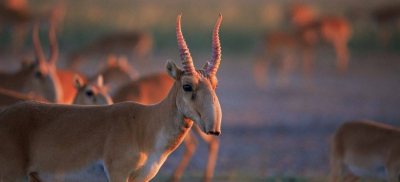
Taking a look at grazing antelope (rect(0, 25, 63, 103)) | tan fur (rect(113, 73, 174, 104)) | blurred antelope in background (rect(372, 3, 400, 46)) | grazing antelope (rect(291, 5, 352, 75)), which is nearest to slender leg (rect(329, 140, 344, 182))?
tan fur (rect(113, 73, 174, 104))

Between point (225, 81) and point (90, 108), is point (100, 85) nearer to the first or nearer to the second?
point (90, 108)

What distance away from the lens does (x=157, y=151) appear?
22.0ft

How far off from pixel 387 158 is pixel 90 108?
3.95m

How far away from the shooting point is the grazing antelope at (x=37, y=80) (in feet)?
42.9

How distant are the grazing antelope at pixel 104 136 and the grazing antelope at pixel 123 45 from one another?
17.5m

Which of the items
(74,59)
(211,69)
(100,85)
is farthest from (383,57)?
(211,69)

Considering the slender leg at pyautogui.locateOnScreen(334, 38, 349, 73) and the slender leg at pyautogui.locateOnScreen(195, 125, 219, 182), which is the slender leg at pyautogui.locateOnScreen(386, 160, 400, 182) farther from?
the slender leg at pyautogui.locateOnScreen(334, 38, 349, 73)

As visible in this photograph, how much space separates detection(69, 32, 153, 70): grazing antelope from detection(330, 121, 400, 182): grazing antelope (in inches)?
619

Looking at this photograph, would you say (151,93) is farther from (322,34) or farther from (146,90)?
(322,34)

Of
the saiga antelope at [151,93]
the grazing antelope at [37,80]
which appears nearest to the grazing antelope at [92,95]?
the saiga antelope at [151,93]

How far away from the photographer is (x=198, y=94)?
20.9 feet

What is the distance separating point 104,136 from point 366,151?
3892 mm

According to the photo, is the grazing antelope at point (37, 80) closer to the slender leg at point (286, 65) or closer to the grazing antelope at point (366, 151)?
the grazing antelope at point (366, 151)

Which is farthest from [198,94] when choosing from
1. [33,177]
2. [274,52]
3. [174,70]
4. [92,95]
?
[274,52]
